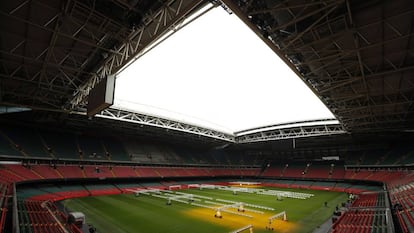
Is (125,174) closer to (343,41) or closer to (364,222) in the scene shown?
(364,222)

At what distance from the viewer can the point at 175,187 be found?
A: 3744 centimetres

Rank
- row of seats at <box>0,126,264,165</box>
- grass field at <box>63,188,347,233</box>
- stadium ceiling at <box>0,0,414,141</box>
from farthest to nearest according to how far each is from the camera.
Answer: row of seats at <box>0,126,264,165</box> < grass field at <box>63,188,347,233</box> < stadium ceiling at <box>0,0,414,141</box>

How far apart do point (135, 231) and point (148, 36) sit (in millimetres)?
11722

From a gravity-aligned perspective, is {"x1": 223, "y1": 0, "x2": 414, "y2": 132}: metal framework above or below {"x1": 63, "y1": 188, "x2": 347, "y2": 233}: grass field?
above

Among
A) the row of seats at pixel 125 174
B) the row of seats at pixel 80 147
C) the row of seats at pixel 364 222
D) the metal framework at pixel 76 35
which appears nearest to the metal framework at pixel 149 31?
the metal framework at pixel 76 35

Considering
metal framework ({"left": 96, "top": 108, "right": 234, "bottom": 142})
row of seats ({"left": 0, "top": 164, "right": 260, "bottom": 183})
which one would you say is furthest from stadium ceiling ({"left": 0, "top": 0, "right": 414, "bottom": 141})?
row of seats ({"left": 0, "top": 164, "right": 260, "bottom": 183})

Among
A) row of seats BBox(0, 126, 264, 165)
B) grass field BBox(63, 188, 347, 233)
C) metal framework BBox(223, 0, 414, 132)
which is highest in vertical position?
metal framework BBox(223, 0, 414, 132)

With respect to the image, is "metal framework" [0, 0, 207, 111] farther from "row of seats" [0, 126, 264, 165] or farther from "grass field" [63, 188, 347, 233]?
"row of seats" [0, 126, 264, 165]

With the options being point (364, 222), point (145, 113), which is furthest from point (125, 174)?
point (364, 222)

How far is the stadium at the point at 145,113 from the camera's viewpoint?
1111 cm

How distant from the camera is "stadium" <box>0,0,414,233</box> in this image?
11.1m

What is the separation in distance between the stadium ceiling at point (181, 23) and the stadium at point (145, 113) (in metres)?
0.08

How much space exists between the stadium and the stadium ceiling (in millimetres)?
75

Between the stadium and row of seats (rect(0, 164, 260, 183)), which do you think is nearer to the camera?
the stadium
